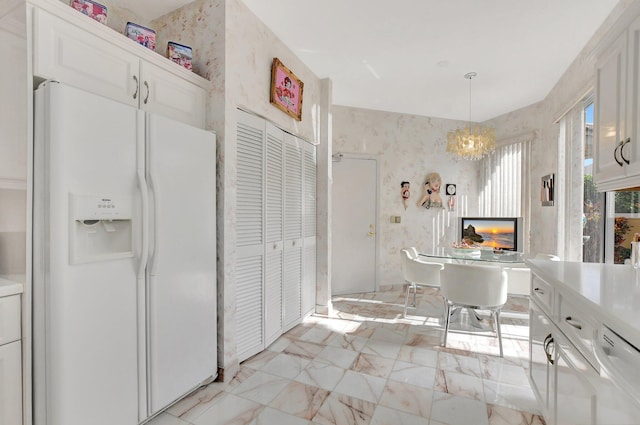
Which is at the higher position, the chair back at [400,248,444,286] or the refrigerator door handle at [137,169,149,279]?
the refrigerator door handle at [137,169,149,279]

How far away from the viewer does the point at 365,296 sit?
14.5 feet

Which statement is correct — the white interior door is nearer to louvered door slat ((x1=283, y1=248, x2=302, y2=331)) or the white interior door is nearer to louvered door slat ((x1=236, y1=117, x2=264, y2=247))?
louvered door slat ((x1=283, y1=248, x2=302, y2=331))

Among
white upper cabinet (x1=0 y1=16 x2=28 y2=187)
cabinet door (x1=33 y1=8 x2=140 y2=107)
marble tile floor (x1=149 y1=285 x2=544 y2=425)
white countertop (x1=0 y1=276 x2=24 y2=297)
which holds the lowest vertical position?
marble tile floor (x1=149 y1=285 x2=544 y2=425)

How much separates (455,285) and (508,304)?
6.51 feet

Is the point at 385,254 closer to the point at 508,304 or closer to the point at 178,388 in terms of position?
the point at 508,304

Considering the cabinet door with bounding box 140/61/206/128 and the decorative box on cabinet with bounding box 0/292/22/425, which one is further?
the cabinet door with bounding box 140/61/206/128

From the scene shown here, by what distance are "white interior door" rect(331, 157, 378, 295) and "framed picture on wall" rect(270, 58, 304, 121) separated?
1.52 m

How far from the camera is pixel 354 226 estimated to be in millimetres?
4551

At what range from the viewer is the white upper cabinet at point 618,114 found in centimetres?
141

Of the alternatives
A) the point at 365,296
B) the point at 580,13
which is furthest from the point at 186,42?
the point at 365,296

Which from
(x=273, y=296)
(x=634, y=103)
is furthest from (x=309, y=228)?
(x=634, y=103)

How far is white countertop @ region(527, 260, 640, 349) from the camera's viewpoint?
0.89 m

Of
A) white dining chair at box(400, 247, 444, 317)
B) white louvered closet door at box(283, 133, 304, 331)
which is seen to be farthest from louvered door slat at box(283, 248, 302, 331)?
white dining chair at box(400, 247, 444, 317)

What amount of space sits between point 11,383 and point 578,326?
2285mm
